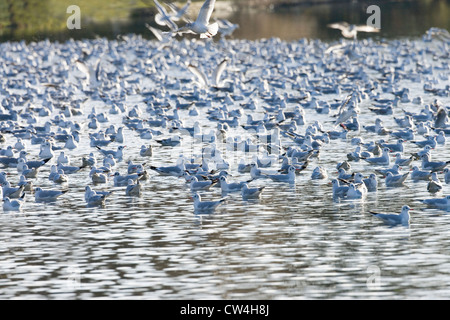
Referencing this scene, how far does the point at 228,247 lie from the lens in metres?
17.9

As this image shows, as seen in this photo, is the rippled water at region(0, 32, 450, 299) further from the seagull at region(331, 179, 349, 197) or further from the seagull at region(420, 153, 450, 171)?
the seagull at region(420, 153, 450, 171)

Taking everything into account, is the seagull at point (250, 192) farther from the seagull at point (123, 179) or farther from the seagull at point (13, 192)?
the seagull at point (13, 192)

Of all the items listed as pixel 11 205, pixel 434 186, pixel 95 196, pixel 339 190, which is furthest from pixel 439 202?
pixel 11 205

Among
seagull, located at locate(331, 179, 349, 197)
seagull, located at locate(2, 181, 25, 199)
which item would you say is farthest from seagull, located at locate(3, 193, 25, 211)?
seagull, located at locate(331, 179, 349, 197)

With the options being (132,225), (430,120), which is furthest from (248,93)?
(132,225)

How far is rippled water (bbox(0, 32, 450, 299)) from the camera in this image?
1538 cm

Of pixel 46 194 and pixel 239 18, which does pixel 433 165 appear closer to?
pixel 46 194

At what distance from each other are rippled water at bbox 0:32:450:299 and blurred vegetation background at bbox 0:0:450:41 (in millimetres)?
57988

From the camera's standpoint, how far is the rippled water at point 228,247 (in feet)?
50.5

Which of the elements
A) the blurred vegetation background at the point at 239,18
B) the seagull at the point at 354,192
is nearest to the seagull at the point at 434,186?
the seagull at the point at 354,192

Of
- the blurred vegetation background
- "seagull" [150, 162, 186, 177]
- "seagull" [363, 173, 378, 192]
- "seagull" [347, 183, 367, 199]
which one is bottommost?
"seagull" [347, 183, 367, 199]

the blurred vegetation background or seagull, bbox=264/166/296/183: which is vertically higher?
the blurred vegetation background

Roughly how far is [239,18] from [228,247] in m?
80.1
